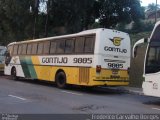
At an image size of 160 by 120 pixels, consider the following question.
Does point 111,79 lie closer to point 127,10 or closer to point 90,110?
point 90,110

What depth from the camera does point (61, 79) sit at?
21969 millimetres

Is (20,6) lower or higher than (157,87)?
higher

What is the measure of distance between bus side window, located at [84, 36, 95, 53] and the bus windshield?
4211mm

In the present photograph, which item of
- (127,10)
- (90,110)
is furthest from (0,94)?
(127,10)

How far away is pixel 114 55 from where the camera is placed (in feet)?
65.2

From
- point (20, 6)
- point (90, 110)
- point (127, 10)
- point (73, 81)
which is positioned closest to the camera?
point (90, 110)

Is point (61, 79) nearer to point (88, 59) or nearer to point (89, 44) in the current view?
point (88, 59)

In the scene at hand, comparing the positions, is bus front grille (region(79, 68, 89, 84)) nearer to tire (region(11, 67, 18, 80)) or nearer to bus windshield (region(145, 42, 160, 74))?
bus windshield (region(145, 42, 160, 74))

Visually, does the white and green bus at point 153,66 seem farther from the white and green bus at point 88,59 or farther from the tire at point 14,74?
the tire at point 14,74

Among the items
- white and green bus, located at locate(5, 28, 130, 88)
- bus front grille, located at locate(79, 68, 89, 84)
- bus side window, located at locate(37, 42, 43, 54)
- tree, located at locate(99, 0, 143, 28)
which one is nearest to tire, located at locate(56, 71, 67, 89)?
white and green bus, located at locate(5, 28, 130, 88)

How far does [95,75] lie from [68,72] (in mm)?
2421

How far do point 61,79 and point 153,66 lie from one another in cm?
745

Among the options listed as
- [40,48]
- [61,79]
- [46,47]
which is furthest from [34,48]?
[61,79]

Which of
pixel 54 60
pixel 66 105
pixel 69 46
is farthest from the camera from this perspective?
pixel 54 60
